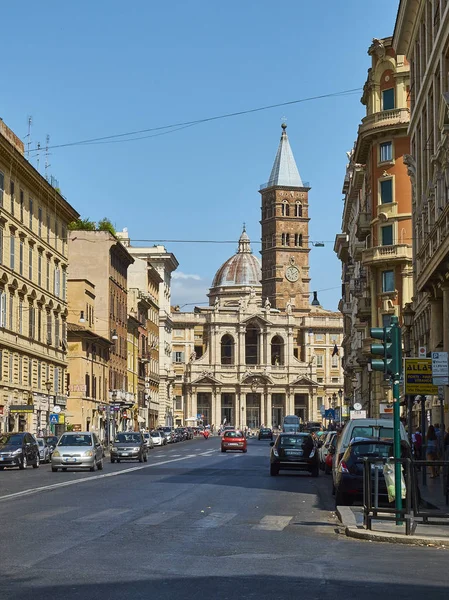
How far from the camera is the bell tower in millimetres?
191125

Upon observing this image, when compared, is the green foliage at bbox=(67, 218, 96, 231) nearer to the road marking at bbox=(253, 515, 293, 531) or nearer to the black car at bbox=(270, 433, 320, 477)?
the black car at bbox=(270, 433, 320, 477)

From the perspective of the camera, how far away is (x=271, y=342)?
7495 inches

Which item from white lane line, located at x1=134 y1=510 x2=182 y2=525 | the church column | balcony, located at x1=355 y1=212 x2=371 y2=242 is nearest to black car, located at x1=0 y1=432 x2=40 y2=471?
white lane line, located at x1=134 y1=510 x2=182 y2=525

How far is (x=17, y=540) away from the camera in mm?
15211

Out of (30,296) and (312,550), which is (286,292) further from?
(312,550)

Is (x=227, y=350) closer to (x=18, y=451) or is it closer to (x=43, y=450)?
(x=43, y=450)

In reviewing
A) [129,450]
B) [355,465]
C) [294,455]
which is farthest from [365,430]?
[129,450]

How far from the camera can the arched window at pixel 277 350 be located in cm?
19062

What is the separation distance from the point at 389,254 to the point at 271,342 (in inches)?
4959

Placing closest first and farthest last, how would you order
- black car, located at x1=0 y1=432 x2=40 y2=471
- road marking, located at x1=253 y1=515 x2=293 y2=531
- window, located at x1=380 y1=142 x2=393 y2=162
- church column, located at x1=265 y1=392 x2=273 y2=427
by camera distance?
road marking, located at x1=253 y1=515 x2=293 y2=531
black car, located at x1=0 y1=432 x2=40 y2=471
window, located at x1=380 y1=142 x2=393 y2=162
church column, located at x1=265 y1=392 x2=273 y2=427

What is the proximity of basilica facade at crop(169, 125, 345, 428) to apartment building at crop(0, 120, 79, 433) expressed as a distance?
10740cm

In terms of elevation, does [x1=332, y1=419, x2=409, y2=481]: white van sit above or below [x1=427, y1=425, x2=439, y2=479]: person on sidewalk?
above

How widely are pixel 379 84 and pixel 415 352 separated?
23017 mm

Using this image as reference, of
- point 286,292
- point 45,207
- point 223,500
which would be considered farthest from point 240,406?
point 223,500
